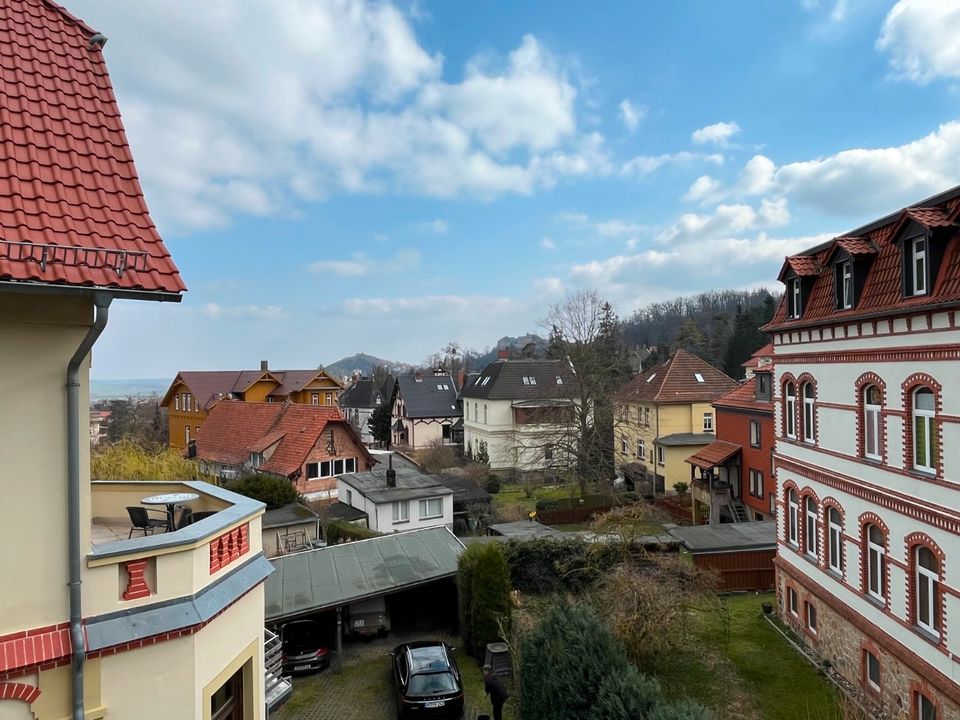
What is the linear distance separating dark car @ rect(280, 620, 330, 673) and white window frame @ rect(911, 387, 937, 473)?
1428 cm

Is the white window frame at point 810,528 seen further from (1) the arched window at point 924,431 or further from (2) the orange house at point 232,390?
(2) the orange house at point 232,390

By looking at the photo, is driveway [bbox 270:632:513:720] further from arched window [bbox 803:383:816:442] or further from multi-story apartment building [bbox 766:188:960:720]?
arched window [bbox 803:383:816:442]

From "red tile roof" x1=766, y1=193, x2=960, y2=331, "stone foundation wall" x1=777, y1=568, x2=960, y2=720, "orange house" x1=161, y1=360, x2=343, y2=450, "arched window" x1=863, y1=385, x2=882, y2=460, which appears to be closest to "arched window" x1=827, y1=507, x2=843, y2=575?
"stone foundation wall" x1=777, y1=568, x2=960, y2=720

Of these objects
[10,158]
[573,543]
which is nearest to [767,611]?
[573,543]

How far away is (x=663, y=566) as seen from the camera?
16422 mm

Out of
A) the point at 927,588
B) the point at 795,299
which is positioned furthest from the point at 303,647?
the point at 795,299

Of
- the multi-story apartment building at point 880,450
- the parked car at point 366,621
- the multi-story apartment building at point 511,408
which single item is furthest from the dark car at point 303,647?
the multi-story apartment building at point 511,408

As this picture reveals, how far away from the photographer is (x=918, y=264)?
10539 mm

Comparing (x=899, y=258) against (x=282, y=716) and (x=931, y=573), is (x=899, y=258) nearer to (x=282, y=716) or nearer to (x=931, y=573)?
(x=931, y=573)

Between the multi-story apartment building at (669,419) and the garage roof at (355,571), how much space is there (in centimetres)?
2020

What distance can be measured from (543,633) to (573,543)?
963cm

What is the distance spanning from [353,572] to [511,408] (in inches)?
1231

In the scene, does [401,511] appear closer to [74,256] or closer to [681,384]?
[681,384]

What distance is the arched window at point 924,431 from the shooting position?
10375mm
